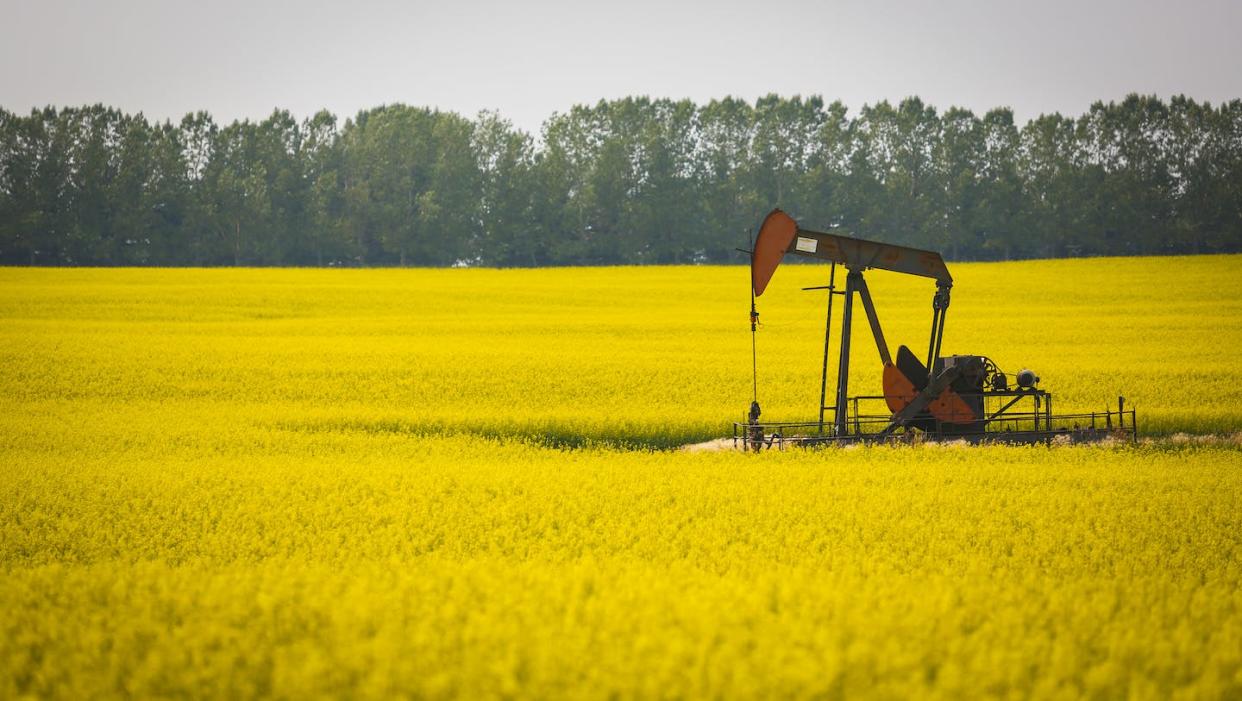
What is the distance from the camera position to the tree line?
90688 mm

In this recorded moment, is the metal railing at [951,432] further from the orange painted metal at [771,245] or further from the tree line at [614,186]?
the tree line at [614,186]

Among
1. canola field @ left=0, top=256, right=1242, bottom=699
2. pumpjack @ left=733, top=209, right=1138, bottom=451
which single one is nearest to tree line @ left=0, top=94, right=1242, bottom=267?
canola field @ left=0, top=256, right=1242, bottom=699

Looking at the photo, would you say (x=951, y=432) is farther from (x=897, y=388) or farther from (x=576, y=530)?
(x=576, y=530)

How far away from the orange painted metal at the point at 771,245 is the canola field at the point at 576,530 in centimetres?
350

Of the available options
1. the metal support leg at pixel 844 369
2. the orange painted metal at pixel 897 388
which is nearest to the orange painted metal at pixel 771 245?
the metal support leg at pixel 844 369

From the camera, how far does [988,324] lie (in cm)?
4231

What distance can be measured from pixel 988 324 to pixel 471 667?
38713 mm

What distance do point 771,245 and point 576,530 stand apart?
10.3 meters

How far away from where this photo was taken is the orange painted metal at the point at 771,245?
21.6 meters

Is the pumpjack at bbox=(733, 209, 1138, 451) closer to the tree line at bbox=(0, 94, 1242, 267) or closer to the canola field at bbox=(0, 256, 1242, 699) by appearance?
the canola field at bbox=(0, 256, 1242, 699)

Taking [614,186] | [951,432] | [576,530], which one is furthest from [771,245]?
[614,186]

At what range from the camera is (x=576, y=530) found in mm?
12891

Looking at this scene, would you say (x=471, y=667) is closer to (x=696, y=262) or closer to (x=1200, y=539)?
(x=1200, y=539)

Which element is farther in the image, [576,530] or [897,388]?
[897,388]
